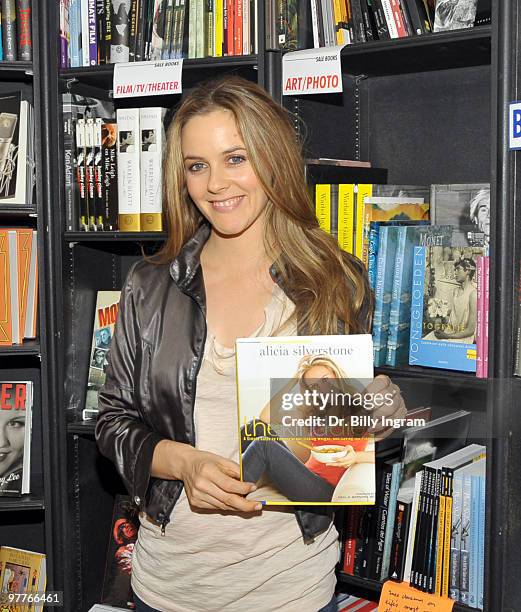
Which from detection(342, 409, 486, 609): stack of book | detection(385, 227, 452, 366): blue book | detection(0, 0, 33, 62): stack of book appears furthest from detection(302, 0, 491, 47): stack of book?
detection(342, 409, 486, 609): stack of book

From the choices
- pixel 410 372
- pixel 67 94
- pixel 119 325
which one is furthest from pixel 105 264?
pixel 410 372

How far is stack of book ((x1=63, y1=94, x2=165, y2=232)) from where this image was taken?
7.39ft

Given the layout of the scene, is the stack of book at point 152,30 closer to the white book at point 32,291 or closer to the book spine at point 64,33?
the book spine at point 64,33

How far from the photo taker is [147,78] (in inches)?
85.1

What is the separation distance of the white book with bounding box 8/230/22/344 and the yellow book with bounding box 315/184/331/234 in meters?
0.90

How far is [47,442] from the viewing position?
2.32m

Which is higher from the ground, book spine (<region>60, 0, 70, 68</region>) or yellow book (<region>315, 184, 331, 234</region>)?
book spine (<region>60, 0, 70, 68</region>)

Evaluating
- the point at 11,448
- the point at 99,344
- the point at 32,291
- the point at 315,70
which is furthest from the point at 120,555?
the point at 315,70

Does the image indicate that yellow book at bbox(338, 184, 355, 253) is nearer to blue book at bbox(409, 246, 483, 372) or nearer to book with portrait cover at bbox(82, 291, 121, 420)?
blue book at bbox(409, 246, 483, 372)

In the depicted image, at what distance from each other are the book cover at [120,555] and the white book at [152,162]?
0.89m

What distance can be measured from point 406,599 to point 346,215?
97 cm

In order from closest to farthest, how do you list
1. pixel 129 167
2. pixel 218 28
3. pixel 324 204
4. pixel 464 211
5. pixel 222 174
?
1. pixel 222 174
2. pixel 464 211
3. pixel 324 204
4. pixel 218 28
5. pixel 129 167

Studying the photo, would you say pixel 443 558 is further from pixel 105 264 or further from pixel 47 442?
pixel 105 264

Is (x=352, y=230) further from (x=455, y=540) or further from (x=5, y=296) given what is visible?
(x=5, y=296)
